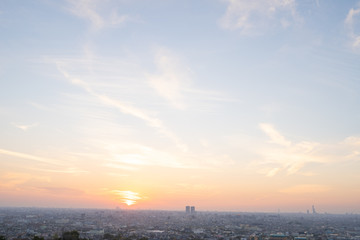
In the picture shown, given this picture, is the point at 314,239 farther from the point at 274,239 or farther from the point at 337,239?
the point at 274,239

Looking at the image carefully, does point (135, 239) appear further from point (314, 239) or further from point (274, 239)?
point (314, 239)

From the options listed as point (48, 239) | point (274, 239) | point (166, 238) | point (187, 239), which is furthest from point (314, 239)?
point (48, 239)

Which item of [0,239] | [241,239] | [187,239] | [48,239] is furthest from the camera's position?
[241,239]

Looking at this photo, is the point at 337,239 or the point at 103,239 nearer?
the point at 103,239

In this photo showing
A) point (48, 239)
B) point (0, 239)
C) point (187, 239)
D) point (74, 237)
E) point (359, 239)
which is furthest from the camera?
point (359, 239)

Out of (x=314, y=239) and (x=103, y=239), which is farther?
(x=314, y=239)

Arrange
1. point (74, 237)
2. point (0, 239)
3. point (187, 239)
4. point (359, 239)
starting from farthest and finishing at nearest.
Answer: point (359, 239)
point (187, 239)
point (74, 237)
point (0, 239)

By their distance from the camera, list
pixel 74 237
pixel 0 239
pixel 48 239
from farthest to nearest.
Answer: pixel 48 239 < pixel 74 237 < pixel 0 239

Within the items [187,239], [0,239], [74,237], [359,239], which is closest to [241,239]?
[187,239]

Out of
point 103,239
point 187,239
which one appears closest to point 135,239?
point 103,239
